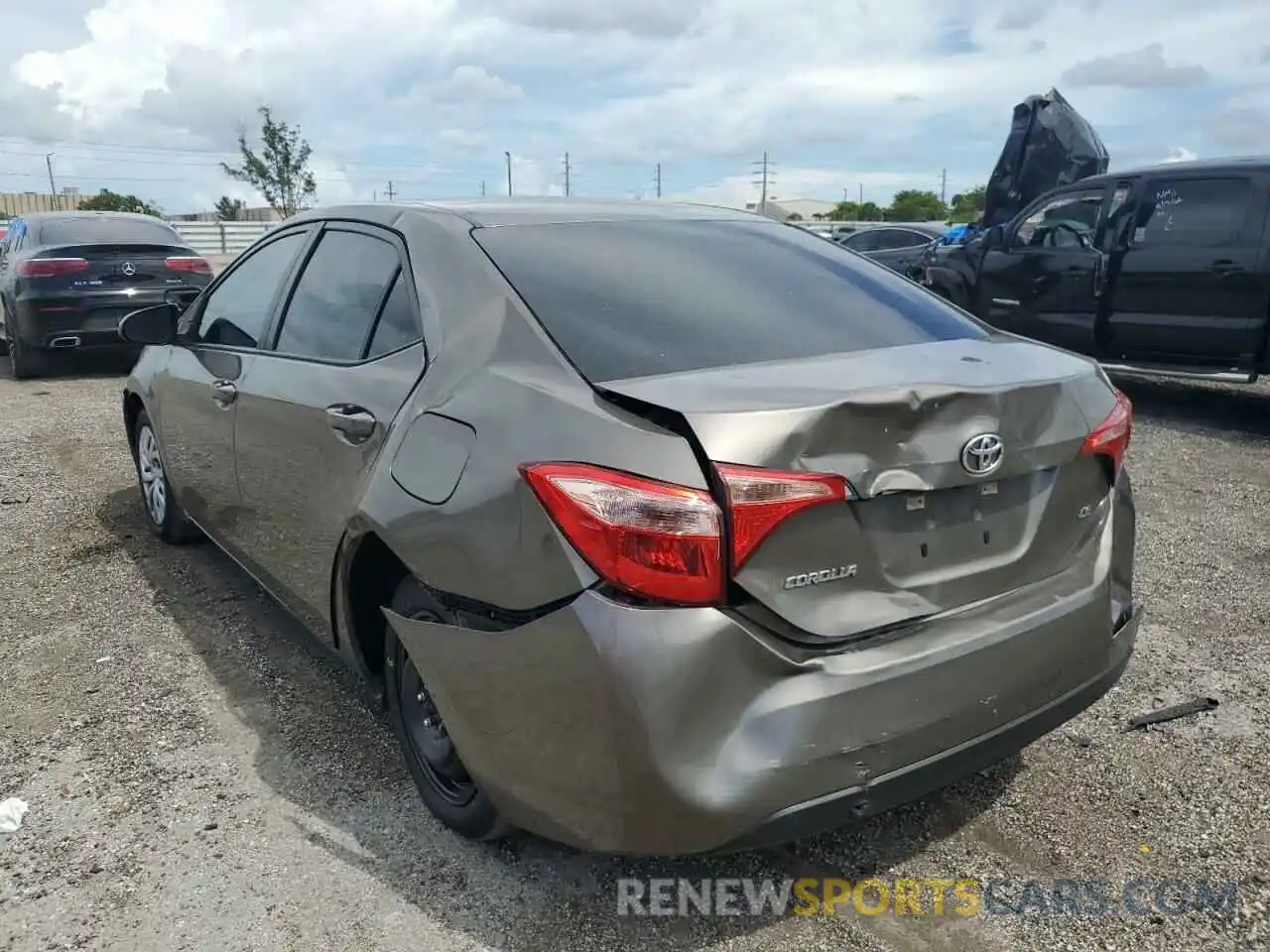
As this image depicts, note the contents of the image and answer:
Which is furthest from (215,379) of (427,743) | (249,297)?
(427,743)

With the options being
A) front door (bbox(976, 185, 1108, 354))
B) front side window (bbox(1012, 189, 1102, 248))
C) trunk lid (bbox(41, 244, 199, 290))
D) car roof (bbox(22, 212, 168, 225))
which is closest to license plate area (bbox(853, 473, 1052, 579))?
Result: front door (bbox(976, 185, 1108, 354))

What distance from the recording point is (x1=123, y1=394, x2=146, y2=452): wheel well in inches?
198

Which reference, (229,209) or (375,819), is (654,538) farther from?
(229,209)

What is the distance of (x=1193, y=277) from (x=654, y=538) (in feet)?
22.7

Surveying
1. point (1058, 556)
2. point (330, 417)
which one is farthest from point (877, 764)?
point (330, 417)

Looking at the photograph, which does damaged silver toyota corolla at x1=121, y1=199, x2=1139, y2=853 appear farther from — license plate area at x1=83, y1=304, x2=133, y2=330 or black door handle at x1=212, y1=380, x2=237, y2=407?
license plate area at x1=83, y1=304, x2=133, y2=330

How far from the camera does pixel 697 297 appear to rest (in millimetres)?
2613

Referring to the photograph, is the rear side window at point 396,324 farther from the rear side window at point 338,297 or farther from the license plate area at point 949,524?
the license plate area at point 949,524

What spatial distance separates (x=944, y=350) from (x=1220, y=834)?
141 cm

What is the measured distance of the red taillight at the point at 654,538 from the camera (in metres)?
1.88

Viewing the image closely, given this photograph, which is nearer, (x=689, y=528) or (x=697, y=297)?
(x=689, y=528)

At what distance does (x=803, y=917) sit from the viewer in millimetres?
2318

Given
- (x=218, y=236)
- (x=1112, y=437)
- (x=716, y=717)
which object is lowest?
(x=218, y=236)

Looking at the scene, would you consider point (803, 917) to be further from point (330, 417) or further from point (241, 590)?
point (241, 590)
